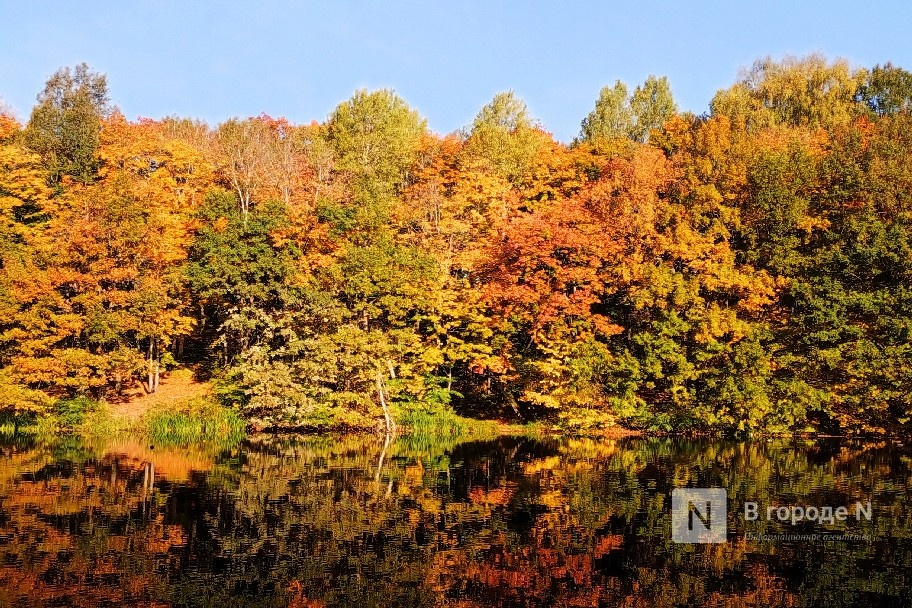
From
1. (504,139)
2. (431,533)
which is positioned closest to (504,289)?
(504,139)

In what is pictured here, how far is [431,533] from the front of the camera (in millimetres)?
20031

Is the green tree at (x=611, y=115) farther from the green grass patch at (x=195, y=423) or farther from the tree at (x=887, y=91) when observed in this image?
the green grass patch at (x=195, y=423)

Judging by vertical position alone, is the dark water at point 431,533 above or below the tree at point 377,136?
below

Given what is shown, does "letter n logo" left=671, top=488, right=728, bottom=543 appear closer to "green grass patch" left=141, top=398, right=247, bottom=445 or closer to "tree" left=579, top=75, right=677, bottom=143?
"green grass patch" left=141, top=398, right=247, bottom=445

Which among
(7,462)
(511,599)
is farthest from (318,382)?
(511,599)

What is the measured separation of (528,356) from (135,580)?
29166 mm

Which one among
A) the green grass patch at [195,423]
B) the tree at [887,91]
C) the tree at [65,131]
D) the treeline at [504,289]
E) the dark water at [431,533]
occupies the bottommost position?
the dark water at [431,533]

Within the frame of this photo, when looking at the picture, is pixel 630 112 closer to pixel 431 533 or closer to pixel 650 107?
pixel 650 107

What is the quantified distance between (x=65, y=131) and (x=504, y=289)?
95.3 feet

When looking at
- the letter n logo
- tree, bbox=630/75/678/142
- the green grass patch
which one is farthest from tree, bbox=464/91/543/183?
the letter n logo

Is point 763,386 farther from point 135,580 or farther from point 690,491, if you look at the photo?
point 135,580

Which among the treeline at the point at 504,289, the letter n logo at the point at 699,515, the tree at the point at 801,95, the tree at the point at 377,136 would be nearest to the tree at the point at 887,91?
the tree at the point at 801,95

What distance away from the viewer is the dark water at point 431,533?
15.8 metres

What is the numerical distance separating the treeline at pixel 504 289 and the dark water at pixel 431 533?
305 inches
